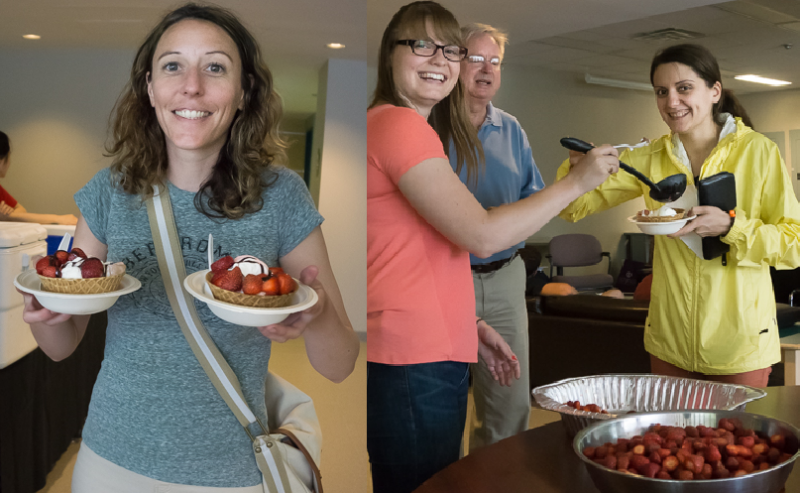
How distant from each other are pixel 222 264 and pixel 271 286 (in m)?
0.09

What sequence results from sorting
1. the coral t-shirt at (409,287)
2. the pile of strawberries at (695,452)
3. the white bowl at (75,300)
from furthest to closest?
the coral t-shirt at (409,287)
the pile of strawberries at (695,452)
the white bowl at (75,300)

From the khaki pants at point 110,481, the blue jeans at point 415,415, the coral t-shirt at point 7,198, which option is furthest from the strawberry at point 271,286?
the blue jeans at point 415,415

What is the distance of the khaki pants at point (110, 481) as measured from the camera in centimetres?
102

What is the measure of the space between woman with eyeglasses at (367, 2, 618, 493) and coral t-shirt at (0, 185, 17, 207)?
0.68 m

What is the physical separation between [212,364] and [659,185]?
49.1 inches

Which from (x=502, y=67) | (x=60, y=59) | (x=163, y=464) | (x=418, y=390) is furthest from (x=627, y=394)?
(x=60, y=59)

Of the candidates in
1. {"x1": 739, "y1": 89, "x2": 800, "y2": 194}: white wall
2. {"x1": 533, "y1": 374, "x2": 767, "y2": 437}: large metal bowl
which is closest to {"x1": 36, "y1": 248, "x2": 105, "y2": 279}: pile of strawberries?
{"x1": 533, "y1": 374, "x2": 767, "y2": 437}: large metal bowl

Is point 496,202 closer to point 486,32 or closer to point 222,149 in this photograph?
point 486,32

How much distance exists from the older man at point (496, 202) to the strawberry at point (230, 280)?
96cm

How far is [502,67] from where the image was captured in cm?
186

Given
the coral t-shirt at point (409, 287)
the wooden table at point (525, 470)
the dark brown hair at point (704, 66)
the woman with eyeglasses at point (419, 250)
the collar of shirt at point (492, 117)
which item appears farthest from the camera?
the collar of shirt at point (492, 117)

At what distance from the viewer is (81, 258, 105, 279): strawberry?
2.97 feet

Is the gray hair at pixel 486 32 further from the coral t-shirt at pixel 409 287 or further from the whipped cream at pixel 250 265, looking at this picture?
the whipped cream at pixel 250 265

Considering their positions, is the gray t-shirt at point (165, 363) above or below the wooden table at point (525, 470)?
above
